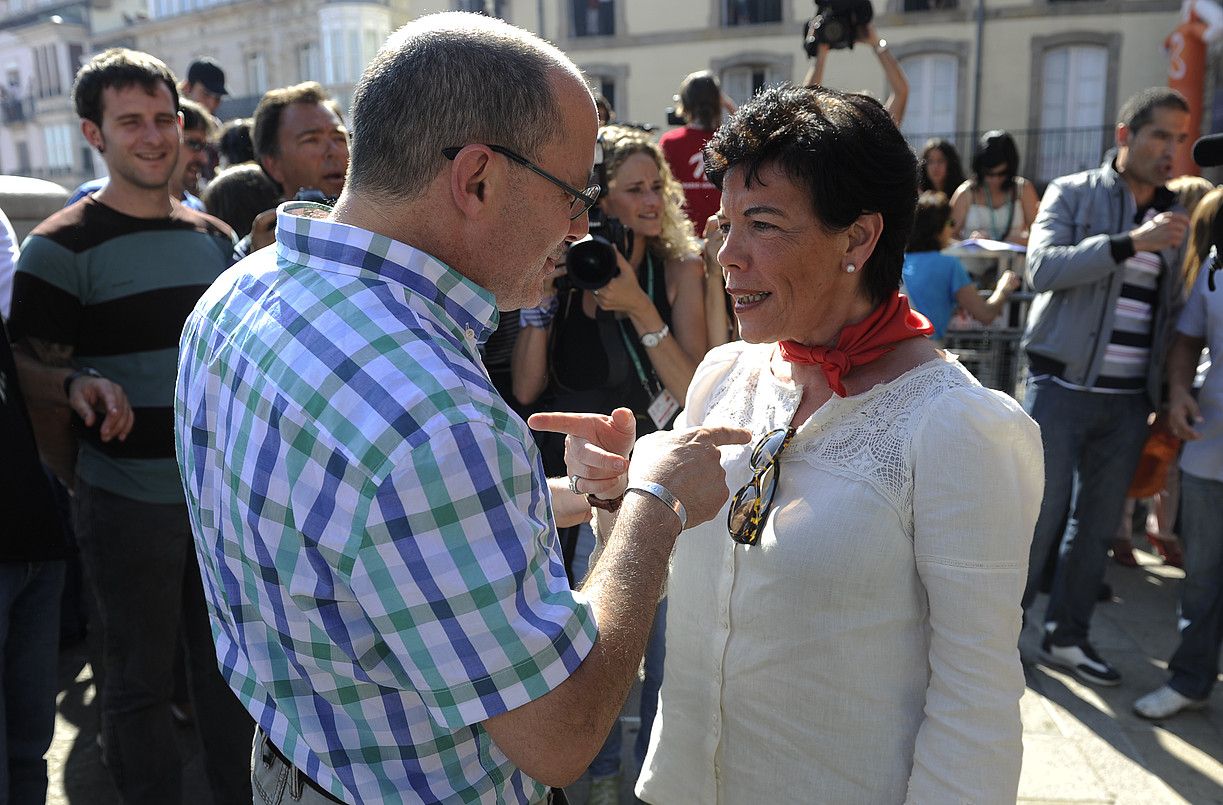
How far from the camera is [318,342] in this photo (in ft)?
3.75

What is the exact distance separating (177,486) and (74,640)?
218cm

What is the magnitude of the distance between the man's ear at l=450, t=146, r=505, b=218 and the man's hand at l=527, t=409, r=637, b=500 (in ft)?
1.49

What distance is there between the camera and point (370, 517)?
1060mm

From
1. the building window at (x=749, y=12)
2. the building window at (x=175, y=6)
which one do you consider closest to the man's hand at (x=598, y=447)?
the building window at (x=749, y=12)

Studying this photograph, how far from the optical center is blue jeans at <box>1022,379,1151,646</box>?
12.7 feet

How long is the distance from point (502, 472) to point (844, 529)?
28.7 inches

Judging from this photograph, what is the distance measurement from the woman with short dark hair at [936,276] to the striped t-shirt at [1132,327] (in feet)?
3.45

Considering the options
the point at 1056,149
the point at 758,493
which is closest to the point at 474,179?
the point at 758,493

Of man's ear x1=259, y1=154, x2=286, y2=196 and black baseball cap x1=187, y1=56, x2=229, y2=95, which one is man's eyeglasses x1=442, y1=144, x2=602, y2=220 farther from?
black baseball cap x1=187, y1=56, x2=229, y2=95

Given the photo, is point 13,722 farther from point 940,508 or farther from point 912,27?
point 912,27

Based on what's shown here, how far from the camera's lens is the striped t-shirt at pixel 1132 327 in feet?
12.5

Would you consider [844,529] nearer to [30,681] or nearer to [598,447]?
[598,447]

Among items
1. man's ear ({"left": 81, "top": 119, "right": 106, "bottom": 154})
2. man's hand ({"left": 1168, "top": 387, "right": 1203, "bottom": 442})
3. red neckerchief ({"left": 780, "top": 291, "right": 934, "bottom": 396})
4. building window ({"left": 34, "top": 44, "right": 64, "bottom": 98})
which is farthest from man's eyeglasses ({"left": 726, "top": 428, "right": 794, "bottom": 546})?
building window ({"left": 34, "top": 44, "right": 64, "bottom": 98})

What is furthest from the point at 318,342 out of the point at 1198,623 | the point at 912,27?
the point at 912,27
